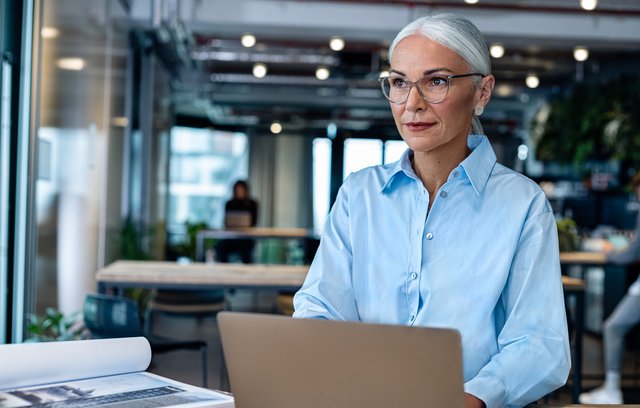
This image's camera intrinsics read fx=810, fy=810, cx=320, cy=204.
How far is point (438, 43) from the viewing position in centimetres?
140

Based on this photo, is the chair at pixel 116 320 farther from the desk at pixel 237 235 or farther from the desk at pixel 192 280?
the desk at pixel 237 235

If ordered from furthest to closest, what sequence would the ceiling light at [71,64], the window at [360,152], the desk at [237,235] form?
the window at [360,152] → the desk at [237,235] → the ceiling light at [71,64]

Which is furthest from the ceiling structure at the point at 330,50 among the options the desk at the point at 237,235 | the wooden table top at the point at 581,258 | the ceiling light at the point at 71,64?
the wooden table top at the point at 581,258

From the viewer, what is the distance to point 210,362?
6.98 meters

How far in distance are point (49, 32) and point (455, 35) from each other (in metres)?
Answer: 4.50

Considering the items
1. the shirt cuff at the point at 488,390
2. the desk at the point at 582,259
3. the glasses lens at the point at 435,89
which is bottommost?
the desk at the point at 582,259

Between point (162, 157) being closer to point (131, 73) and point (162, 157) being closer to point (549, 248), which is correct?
point (131, 73)

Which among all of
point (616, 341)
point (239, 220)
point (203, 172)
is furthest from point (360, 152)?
point (616, 341)

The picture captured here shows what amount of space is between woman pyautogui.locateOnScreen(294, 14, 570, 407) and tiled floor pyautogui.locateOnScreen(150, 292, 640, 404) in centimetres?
440

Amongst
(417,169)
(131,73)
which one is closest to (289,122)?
(131,73)

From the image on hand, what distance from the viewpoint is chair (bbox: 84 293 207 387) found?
3.82 m

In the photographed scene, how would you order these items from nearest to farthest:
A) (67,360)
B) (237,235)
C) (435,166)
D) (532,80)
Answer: (67,360), (435,166), (237,235), (532,80)

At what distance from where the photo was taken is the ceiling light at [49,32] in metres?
5.13

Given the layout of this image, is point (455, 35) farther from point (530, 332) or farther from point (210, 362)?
point (210, 362)
